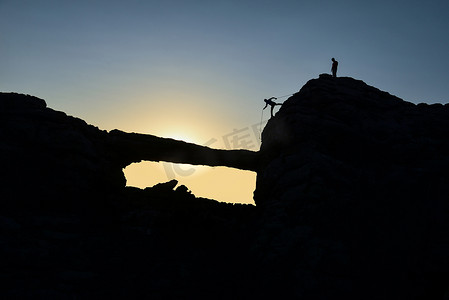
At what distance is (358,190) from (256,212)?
7188 millimetres

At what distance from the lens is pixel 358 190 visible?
2256cm

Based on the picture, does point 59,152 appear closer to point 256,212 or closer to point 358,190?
point 256,212

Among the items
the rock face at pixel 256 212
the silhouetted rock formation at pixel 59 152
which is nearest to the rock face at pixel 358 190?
the rock face at pixel 256 212

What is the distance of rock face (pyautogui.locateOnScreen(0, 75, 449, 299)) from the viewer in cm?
1895

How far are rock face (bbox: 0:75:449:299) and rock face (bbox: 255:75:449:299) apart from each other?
0.25 feet

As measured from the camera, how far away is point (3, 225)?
770 inches

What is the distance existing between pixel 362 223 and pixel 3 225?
2031 cm

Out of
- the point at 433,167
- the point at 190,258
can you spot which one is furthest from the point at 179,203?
the point at 433,167

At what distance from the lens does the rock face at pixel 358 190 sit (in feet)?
63.9

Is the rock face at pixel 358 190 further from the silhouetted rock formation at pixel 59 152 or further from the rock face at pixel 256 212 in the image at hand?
the silhouetted rock formation at pixel 59 152

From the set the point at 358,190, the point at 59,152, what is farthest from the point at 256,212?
the point at 59,152

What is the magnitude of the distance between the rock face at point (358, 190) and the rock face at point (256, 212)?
0.08 metres

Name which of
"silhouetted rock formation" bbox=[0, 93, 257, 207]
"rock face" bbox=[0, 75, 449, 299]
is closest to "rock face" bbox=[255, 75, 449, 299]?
"rock face" bbox=[0, 75, 449, 299]

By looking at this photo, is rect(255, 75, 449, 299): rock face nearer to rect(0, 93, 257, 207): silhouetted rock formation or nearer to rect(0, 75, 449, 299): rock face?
rect(0, 75, 449, 299): rock face
